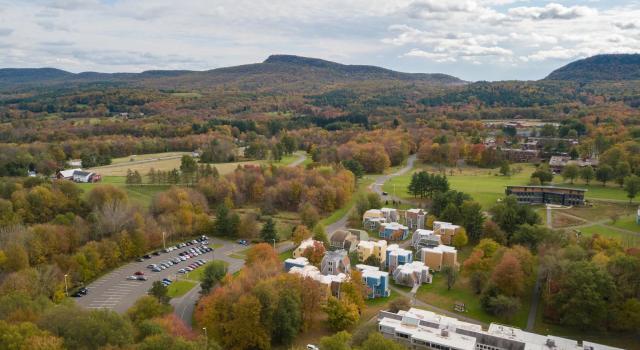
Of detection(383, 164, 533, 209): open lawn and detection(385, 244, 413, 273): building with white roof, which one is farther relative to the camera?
detection(383, 164, 533, 209): open lawn

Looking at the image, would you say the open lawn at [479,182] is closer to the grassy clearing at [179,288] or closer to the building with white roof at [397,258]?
the building with white roof at [397,258]

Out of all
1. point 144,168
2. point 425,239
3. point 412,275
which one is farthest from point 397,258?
point 144,168

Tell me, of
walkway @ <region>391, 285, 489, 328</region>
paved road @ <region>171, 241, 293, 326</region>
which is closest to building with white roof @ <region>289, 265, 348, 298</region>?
walkway @ <region>391, 285, 489, 328</region>

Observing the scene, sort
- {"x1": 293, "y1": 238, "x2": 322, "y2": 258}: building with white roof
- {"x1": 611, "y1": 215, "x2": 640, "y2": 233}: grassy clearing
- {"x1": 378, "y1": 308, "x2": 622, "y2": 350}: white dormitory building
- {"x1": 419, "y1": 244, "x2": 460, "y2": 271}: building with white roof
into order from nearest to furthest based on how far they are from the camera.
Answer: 1. {"x1": 378, "y1": 308, "x2": 622, "y2": 350}: white dormitory building
2. {"x1": 419, "y1": 244, "x2": 460, "y2": 271}: building with white roof
3. {"x1": 293, "y1": 238, "x2": 322, "y2": 258}: building with white roof
4. {"x1": 611, "y1": 215, "x2": 640, "y2": 233}: grassy clearing

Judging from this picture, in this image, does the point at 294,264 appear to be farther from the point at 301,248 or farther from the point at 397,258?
the point at 397,258

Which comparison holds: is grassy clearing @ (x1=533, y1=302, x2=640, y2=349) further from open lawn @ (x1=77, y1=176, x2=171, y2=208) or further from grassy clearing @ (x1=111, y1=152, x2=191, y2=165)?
grassy clearing @ (x1=111, y1=152, x2=191, y2=165)

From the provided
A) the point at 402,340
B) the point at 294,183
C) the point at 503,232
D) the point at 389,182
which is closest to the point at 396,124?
the point at 389,182

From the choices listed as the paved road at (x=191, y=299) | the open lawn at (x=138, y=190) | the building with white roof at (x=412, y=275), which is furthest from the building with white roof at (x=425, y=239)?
the open lawn at (x=138, y=190)
